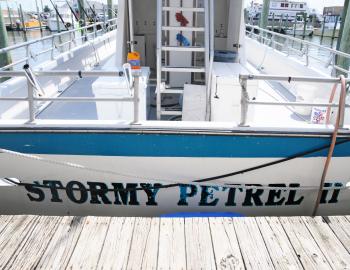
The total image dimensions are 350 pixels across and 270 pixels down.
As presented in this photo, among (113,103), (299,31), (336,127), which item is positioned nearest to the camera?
(336,127)

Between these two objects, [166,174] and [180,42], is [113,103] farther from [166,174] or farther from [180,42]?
[180,42]

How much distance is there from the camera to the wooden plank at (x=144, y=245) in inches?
92.0

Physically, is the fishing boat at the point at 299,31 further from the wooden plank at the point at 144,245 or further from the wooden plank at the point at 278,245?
the wooden plank at the point at 144,245

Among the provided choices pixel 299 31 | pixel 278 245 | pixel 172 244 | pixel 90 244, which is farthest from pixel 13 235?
pixel 299 31

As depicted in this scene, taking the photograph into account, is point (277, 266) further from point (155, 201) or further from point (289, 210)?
point (155, 201)

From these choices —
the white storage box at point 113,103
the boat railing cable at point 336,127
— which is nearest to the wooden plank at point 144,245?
the white storage box at point 113,103

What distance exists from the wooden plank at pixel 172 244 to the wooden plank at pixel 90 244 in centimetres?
48

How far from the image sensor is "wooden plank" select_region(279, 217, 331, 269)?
7.75 feet

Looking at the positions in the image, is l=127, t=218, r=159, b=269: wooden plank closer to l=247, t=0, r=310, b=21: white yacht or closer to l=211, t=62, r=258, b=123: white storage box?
l=211, t=62, r=258, b=123: white storage box

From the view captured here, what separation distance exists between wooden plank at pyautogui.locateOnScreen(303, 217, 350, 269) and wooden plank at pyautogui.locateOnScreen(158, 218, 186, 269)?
1107 millimetres

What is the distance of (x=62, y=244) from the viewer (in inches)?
98.7

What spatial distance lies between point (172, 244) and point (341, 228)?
149cm

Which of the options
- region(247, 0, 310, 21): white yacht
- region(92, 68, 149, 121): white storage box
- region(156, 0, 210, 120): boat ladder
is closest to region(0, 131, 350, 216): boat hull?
region(92, 68, 149, 121): white storage box

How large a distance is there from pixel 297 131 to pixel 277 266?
4.05 feet
